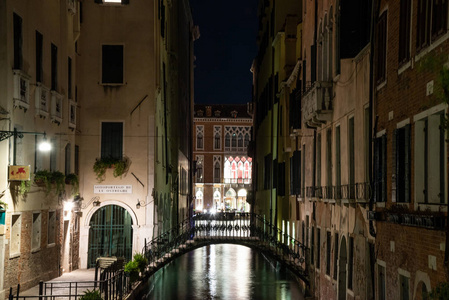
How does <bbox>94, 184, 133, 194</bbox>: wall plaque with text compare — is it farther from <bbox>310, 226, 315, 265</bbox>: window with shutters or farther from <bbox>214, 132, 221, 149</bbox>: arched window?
<bbox>214, 132, 221, 149</bbox>: arched window

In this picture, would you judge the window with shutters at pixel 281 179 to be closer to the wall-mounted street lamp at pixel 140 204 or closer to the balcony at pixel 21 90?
the wall-mounted street lamp at pixel 140 204

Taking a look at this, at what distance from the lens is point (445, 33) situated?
965 centimetres

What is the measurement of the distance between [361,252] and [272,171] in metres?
22.7

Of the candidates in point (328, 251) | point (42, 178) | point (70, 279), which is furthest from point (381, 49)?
point (70, 279)

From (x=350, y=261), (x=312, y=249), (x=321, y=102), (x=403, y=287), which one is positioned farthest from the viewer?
(x=312, y=249)

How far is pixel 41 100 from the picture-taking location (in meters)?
22.4

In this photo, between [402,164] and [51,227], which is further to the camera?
[51,227]

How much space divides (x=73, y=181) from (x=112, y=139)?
373 centimetres

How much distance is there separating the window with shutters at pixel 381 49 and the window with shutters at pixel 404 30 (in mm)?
1457

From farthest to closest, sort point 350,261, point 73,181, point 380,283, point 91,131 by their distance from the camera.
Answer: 1. point 91,131
2. point 73,181
3. point 350,261
4. point 380,283

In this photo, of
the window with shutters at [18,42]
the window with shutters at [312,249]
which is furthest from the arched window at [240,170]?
the window with shutters at [18,42]

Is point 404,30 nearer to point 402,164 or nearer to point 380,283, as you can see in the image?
point 402,164

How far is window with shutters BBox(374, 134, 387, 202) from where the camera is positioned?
1350cm

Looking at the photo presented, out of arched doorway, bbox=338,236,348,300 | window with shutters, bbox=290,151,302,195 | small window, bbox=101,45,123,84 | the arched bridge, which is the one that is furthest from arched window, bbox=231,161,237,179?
arched doorway, bbox=338,236,348,300
